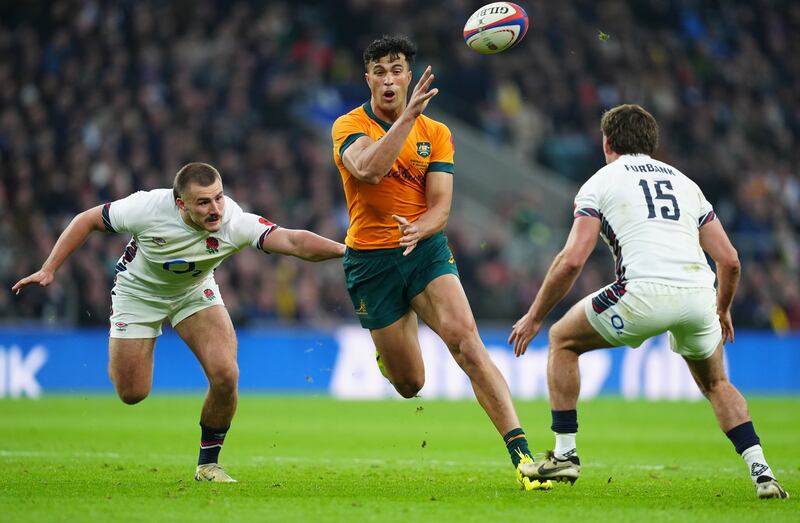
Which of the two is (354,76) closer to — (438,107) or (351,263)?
(438,107)

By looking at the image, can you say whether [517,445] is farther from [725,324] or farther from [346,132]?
[346,132]

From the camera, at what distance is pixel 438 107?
82.2ft

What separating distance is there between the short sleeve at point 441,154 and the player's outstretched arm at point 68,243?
2452mm

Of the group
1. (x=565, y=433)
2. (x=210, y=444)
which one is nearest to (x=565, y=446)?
(x=565, y=433)

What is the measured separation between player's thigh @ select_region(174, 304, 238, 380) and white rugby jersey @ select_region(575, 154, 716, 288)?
112 inches

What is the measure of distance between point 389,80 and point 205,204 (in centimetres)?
159

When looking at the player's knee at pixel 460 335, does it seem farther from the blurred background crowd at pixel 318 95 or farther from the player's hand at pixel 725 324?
the blurred background crowd at pixel 318 95

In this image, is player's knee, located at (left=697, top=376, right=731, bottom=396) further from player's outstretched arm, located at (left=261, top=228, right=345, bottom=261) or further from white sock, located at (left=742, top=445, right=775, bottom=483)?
player's outstretched arm, located at (left=261, top=228, right=345, bottom=261)

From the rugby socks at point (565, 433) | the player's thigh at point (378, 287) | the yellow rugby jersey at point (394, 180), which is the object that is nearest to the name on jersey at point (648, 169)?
the yellow rugby jersey at point (394, 180)

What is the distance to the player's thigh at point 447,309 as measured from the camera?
8.02 meters

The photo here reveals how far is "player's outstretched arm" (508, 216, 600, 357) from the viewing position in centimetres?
736

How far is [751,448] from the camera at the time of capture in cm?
756

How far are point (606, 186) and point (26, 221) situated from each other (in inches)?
590

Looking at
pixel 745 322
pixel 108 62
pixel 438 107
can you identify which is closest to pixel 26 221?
pixel 108 62
